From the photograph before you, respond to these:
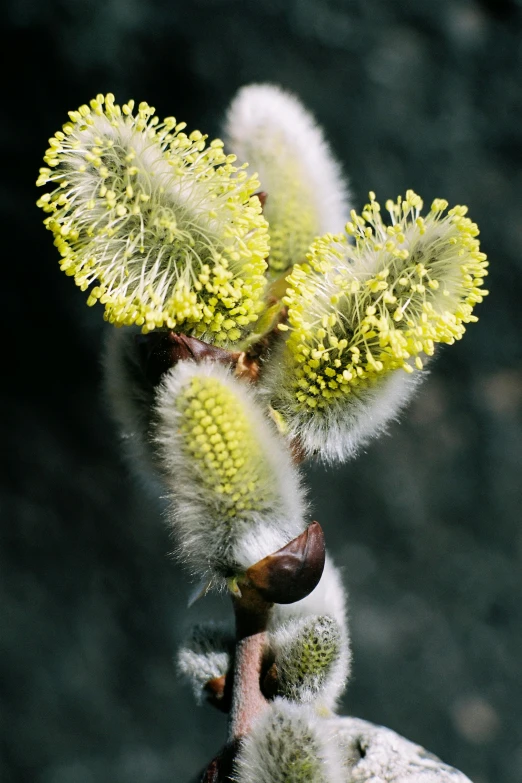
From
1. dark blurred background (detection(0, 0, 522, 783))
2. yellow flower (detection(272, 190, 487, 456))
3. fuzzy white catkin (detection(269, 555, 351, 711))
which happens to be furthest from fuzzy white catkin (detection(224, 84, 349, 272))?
dark blurred background (detection(0, 0, 522, 783))

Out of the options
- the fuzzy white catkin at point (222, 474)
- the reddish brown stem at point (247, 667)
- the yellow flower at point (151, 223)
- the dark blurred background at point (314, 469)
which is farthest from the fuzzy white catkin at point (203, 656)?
the dark blurred background at point (314, 469)

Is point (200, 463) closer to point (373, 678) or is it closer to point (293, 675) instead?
point (293, 675)

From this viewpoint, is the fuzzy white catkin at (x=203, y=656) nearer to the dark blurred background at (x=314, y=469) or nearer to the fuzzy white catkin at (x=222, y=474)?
the fuzzy white catkin at (x=222, y=474)

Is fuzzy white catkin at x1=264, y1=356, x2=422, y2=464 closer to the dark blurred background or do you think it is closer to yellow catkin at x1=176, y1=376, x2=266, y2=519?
yellow catkin at x1=176, y1=376, x2=266, y2=519

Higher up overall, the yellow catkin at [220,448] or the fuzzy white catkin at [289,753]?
the yellow catkin at [220,448]

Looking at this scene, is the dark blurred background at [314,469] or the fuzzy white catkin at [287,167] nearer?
the fuzzy white catkin at [287,167]

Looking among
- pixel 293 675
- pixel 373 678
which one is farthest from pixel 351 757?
pixel 373 678
